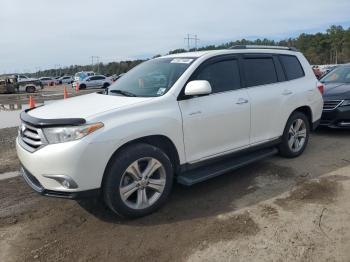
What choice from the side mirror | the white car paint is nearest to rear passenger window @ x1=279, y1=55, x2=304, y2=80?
the white car paint

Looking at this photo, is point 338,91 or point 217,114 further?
point 338,91

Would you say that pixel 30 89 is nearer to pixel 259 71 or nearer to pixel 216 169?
pixel 259 71

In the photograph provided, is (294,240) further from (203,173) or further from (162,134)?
(162,134)

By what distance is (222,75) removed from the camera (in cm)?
473

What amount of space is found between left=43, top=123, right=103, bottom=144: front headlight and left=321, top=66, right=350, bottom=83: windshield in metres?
6.73

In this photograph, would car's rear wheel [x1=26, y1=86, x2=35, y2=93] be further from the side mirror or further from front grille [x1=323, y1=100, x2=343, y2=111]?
the side mirror

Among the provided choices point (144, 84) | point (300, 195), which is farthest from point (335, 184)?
point (144, 84)

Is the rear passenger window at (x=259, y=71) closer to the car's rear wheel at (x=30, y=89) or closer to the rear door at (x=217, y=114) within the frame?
the rear door at (x=217, y=114)

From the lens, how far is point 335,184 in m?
4.75

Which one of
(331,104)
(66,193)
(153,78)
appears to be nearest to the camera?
(66,193)

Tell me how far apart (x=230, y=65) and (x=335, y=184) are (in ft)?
6.92

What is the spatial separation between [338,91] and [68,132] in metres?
6.18

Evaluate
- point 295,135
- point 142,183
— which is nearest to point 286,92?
point 295,135

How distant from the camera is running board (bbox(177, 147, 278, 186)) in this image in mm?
4164
